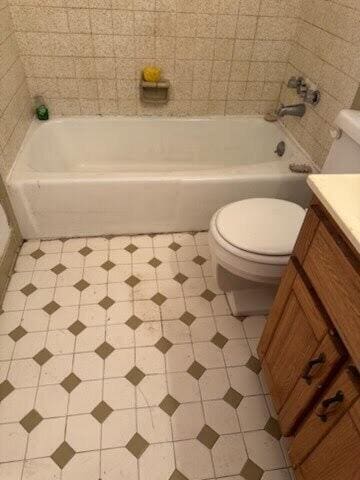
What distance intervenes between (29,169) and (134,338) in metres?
0.95

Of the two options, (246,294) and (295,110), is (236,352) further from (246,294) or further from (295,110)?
(295,110)

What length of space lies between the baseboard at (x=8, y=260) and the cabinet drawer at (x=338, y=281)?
50.3 inches

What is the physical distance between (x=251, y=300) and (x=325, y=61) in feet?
3.79

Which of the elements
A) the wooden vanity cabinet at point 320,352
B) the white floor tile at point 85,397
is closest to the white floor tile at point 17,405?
the white floor tile at point 85,397

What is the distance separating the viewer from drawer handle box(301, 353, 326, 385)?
74 cm

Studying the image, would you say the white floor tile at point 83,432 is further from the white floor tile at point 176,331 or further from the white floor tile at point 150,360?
the white floor tile at point 176,331

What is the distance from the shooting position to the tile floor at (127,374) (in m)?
1.04

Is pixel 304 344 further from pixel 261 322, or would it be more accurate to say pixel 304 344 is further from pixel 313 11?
pixel 313 11

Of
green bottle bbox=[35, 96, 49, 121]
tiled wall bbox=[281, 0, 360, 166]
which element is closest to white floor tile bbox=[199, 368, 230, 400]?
tiled wall bbox=[281, 0, 360, 166]

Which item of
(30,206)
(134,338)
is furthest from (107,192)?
(134,338)

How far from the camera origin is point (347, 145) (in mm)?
1262

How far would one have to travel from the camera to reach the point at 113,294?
4.95 ft

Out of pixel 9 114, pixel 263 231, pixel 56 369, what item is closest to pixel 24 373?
pixel 56 369

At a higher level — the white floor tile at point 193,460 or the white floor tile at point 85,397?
the white floor tile at point 85,397
